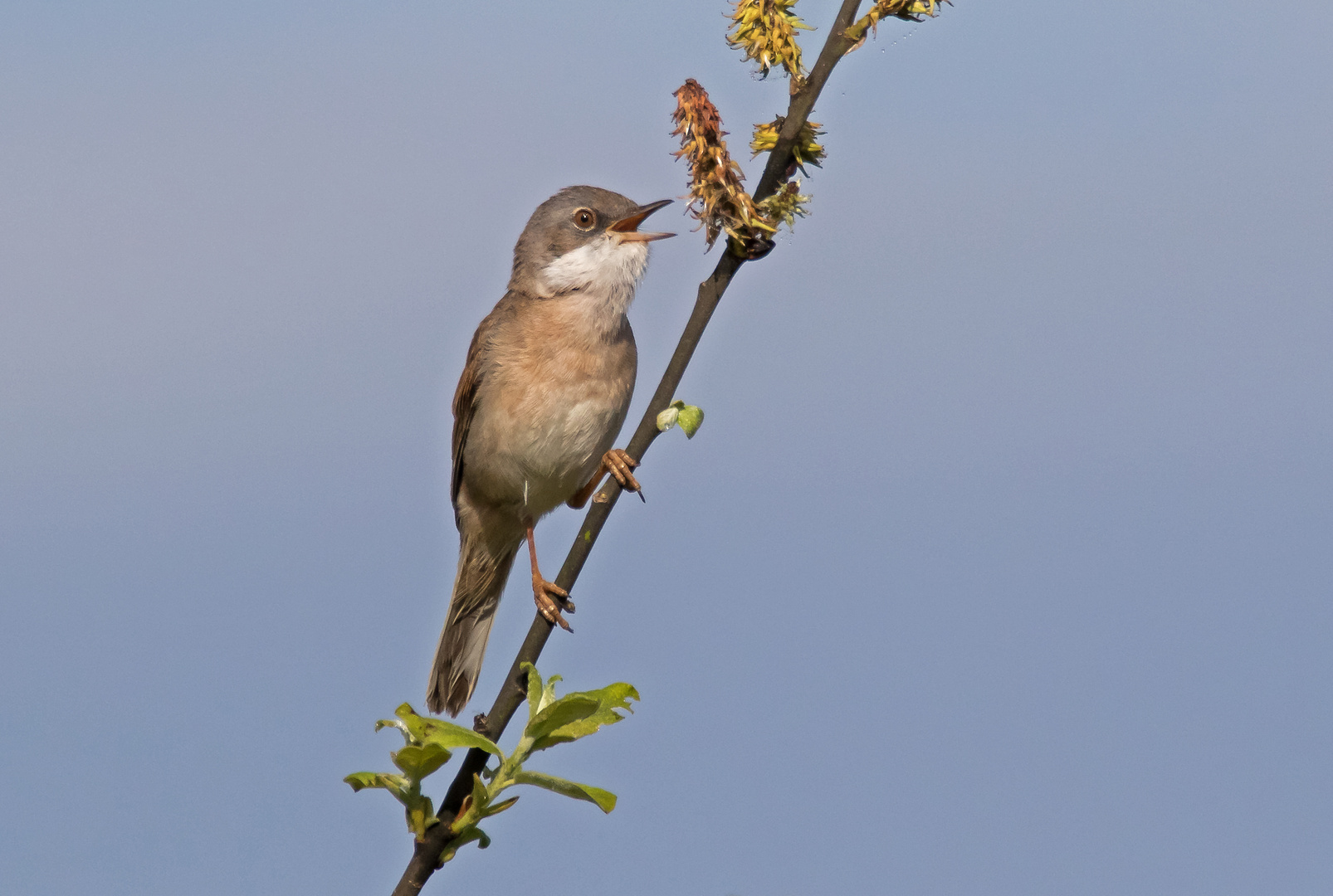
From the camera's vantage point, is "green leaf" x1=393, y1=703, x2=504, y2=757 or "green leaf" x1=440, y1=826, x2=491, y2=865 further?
"green leaf" x1=440, y1=826, x2=491, y2=865

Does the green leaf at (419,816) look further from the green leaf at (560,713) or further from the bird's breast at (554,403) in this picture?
the bird's breast at (554,403)

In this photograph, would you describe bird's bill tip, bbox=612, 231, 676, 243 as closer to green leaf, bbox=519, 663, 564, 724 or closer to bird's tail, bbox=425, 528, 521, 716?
bird's tail, bbox=425, 528, 521, 716

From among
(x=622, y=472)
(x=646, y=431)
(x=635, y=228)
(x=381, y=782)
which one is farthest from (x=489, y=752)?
(x=635, y=228)

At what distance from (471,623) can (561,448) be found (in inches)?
49.0

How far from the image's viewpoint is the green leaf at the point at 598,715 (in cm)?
245

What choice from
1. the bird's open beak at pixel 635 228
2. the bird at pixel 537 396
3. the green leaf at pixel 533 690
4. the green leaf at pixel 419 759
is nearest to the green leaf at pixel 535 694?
the green leaf at pixel 533 690

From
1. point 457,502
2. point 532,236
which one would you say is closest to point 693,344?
point 532,236

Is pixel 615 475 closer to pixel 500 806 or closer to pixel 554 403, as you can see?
pixel 500 806

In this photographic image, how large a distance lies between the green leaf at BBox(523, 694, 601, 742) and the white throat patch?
342 cm

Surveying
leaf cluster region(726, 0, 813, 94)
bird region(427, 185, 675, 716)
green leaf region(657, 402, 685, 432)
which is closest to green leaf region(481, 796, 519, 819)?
green leaf region(657, 402, 685, 432)

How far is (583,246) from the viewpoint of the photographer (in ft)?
19.4

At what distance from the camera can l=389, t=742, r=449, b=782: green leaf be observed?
8.47ft

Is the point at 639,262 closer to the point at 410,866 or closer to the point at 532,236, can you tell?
the point at 532,236

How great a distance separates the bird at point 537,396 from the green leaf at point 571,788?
2684 millimetres
